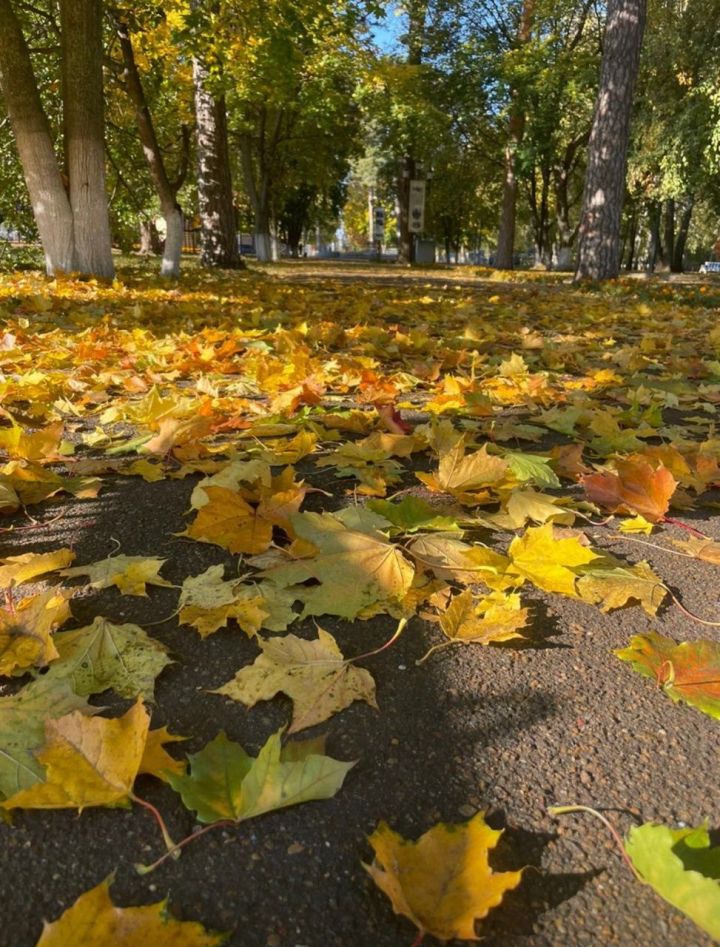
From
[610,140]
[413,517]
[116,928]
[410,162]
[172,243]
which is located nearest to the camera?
[116,928]

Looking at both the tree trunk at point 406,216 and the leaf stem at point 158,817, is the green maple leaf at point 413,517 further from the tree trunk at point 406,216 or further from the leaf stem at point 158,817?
the tree trunk at point 406,216

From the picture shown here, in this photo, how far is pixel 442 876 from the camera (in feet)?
2.47

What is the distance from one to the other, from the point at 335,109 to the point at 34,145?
1417cm

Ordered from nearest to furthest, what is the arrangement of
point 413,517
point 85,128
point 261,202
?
1. point 413,517
2. point 85,128
3. point 261,202

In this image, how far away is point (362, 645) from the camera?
49.8 inches

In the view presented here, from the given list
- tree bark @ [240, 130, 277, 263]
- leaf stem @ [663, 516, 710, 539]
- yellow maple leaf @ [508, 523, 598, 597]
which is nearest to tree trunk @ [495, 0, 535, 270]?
tree bark @ [240, 130, 277, 263]

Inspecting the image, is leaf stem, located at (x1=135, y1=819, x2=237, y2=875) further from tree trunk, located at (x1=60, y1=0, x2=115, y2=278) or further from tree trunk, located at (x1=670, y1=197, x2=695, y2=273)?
tree trunk, located at (x1=670, y1=197, x2=695, y2=273)

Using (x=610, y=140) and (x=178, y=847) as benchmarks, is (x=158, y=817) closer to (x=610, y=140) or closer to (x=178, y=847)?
(x=178, y=847)

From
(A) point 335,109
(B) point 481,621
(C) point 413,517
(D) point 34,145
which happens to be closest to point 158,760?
(B) point 481,621

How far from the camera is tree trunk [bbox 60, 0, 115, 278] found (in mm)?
7629

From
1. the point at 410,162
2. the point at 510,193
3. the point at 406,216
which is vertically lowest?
the point at 406,216

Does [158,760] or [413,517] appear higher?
[413,517]

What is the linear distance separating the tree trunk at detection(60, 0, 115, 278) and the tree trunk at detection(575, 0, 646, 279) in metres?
7.00

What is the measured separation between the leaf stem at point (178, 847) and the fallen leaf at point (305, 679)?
0.69ft
